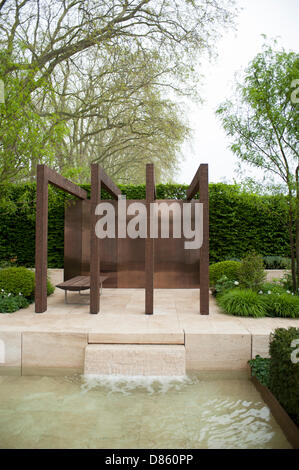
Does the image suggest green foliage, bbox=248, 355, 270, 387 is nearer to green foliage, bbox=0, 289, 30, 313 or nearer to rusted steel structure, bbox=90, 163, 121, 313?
rusted steel structure, bbox=90, 163, 121, 313

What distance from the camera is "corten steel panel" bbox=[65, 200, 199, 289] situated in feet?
28.6

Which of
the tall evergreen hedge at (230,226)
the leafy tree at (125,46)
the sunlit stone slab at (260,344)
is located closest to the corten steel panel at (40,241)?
the leafy tree at (125,46)

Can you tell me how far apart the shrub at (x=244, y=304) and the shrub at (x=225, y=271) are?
59.4 inches

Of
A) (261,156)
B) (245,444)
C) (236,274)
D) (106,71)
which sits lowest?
(245,444)

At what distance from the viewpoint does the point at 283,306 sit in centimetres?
546

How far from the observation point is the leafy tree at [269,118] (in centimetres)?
618

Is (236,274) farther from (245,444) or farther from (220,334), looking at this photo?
(245,444)

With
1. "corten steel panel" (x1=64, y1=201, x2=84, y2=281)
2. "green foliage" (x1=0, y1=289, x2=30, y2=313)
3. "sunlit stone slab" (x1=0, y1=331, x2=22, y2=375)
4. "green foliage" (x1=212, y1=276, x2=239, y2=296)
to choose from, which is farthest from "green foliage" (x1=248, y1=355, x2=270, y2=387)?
"corten steel panel" (x1=64, y1=201, x2=84, y2=281)

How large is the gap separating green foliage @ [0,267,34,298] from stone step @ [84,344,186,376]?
9.51 feet

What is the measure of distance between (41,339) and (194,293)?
440 cm

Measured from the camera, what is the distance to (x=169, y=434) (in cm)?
282

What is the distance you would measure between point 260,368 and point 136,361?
1502 mm
